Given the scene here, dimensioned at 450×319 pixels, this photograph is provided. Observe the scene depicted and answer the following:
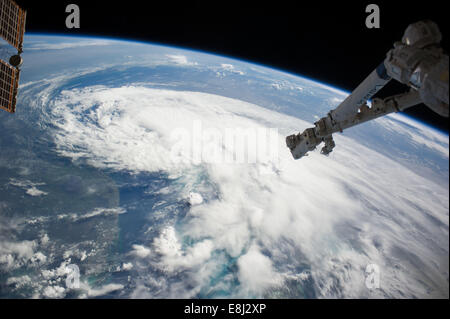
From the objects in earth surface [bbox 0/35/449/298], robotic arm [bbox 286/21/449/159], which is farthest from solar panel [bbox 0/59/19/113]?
earth surface [bbox 0/35/449/298]

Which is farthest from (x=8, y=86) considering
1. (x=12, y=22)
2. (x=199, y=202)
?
(x=199, y=202)

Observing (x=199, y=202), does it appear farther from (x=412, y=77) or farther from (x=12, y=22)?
(x=412, y=77)

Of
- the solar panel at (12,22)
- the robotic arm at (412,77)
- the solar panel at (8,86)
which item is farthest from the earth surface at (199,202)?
the solar panel at (12,22)

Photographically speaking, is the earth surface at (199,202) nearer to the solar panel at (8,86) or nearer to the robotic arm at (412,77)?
the robotic arm at (412,77)

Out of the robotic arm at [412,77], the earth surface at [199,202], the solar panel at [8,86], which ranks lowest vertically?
the earth surface at [199,202]

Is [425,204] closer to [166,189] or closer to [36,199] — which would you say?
[166,189]

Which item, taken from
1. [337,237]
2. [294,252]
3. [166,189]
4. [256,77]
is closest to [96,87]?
[166,189]

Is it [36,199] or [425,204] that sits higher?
[425,204]
